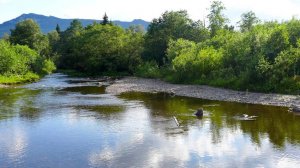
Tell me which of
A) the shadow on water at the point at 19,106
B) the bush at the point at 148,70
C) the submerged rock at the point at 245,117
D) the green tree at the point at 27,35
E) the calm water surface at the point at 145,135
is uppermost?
the green tree at the point at 27,35

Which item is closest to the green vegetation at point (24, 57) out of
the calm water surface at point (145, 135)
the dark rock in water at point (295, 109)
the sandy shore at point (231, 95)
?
the sandy shore at point (231, 95)

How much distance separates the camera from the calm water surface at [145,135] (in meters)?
26.7

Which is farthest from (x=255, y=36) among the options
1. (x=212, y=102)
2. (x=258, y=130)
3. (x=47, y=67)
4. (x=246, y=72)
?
(x=47, y=67)

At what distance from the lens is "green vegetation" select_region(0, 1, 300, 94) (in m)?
60.9

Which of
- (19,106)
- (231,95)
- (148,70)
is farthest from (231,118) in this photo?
(148,70)

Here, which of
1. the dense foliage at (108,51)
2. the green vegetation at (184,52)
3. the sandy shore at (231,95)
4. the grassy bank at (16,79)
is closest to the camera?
the sandy shore at (231,95)

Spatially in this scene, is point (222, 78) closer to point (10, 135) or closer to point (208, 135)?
point (208, 135)

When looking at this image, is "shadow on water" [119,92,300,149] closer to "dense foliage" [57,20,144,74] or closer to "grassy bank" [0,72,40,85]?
"grassy bank" [0,72,40,85]

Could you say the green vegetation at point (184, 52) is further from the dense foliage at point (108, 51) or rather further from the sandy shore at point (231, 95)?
the sandy shore at point (231, 95)

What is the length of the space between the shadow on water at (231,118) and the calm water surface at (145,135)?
0.25 ft

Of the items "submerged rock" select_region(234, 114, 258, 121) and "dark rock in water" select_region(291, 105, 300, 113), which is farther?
"dark rock in water" select_region(291, 105, 300, 113)

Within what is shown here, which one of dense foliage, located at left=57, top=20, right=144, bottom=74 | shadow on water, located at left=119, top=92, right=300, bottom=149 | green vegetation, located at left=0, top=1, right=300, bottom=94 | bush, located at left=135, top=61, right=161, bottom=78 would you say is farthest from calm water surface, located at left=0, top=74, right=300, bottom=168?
dense foliage, located at left=57, top=20, right=144, bottom=74

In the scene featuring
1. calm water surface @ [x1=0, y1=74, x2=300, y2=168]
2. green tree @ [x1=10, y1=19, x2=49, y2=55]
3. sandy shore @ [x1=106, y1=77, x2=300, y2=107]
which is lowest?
calm water surface @ [x1=0, y1=74, x2=300, y2=168]

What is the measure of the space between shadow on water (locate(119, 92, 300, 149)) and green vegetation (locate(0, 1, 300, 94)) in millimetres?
11543
